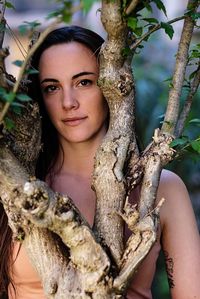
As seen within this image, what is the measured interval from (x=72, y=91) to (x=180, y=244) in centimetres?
53

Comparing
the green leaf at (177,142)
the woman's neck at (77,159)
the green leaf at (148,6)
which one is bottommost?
the green leaf at (177,142)

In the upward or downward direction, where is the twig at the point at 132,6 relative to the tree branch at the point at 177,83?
upward

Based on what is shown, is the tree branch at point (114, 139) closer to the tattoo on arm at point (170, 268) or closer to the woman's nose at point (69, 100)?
the woman's nose at point (69, 100)

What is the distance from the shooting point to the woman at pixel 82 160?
2055mm

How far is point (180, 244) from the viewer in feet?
7.02

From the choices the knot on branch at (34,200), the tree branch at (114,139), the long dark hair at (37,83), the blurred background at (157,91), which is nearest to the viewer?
the knot on branch at (34,200)

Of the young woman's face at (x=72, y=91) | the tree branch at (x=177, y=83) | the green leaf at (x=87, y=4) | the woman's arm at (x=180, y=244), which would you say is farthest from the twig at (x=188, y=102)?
the green leaf at (x=87, y=4)

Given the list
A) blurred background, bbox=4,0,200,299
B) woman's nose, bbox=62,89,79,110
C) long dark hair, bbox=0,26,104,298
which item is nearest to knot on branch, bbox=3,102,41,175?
woman's nose, bbox=62,89,79,110

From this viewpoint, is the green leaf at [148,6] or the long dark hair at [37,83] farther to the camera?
the long dark hair at [37,83]

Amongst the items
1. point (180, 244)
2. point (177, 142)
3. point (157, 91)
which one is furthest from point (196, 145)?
point (157, 91)

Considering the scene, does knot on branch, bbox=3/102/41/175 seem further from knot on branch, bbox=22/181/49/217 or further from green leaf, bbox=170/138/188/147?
green leaf, bbox=170/138/188/147

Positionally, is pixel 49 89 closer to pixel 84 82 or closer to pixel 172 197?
pixel 84 82

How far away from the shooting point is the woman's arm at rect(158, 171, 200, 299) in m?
2.11

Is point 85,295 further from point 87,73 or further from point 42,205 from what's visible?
point 87,73
